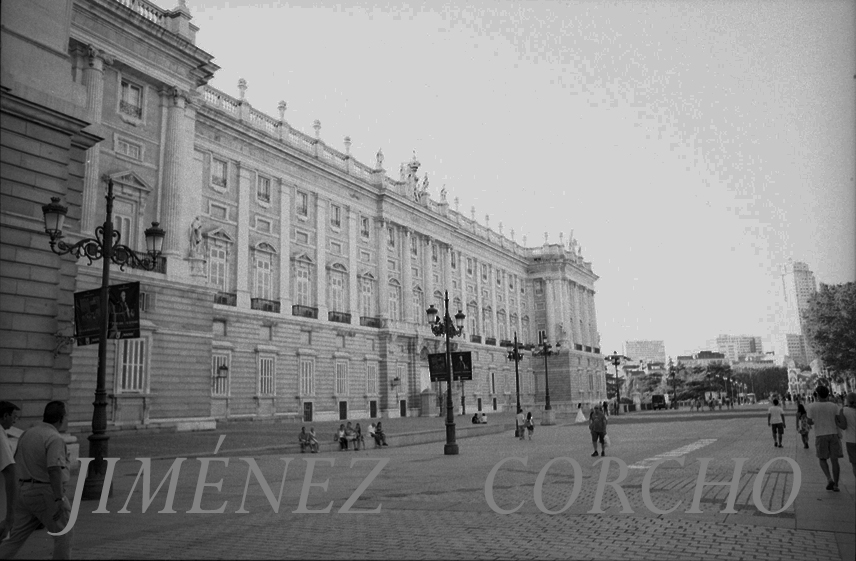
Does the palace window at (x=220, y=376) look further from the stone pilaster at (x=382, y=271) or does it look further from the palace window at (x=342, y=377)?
the stone pilaster at (x=382, y=271)

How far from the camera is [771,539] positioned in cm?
730

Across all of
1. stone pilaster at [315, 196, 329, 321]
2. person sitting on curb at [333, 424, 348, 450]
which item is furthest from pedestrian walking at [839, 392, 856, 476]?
stone pilaster at [315, 196, 329, 321]

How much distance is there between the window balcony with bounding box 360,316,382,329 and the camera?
156 ft

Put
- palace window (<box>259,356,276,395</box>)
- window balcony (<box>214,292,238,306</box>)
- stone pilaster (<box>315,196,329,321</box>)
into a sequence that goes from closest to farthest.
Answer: window balcony (<box>214,292,238,306</box>) → palace window (<box>259,356,276,395</box>) → stone pilaster (<box>315,196,329,321</box>)

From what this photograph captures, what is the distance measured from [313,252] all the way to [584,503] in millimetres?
35166

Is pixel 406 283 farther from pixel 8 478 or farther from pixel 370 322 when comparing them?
pixel 8 478

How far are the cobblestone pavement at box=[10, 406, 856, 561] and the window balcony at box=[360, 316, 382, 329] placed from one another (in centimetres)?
3160

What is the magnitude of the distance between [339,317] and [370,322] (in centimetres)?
396

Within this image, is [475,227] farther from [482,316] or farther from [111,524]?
[111,524]

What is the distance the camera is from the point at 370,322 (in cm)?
4850

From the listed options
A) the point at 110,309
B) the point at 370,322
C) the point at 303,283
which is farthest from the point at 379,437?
the point at 370,322

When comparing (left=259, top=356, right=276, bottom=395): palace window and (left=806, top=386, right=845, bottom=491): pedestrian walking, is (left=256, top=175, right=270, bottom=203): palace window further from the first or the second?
(left=806, top=386, right=845, bottom=491): pedestrian walking

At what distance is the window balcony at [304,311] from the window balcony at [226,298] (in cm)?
489

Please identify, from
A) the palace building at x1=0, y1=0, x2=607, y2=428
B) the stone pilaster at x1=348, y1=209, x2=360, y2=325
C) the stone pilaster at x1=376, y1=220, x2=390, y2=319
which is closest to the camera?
the palace building at x1=0, y1=0, x2=607, y2=428
